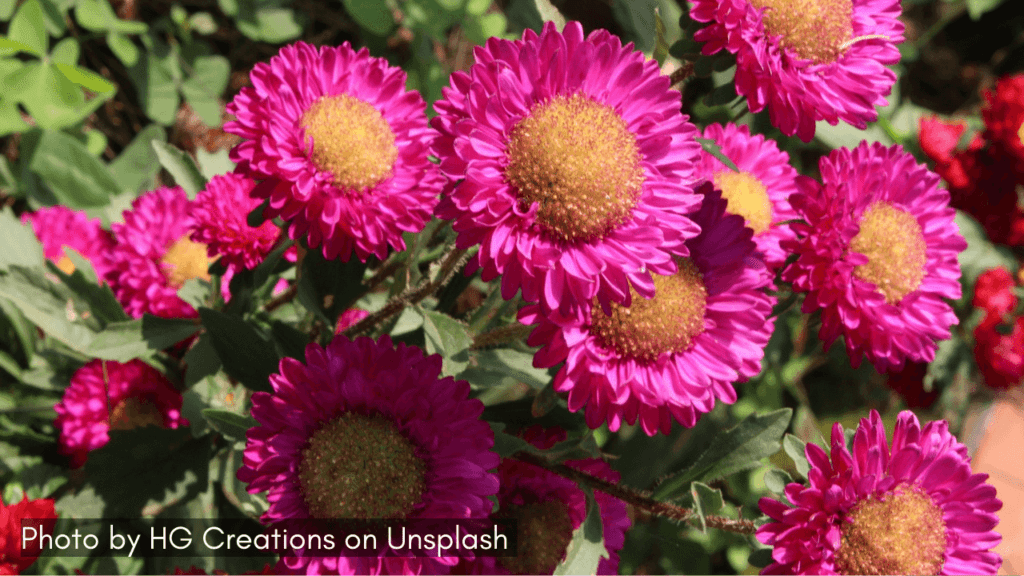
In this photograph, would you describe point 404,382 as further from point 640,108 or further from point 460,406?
point 640,108

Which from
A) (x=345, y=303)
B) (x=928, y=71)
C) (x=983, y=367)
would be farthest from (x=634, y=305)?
(x=928, y=71)

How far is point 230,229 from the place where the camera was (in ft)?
4.65

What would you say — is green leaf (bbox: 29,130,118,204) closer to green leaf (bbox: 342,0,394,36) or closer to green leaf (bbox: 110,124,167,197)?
green leaf (bbox: 110,124,167,197)

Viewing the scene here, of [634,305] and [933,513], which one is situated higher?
[634,305]

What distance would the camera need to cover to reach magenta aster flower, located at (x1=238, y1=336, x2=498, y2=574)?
3.97 ft

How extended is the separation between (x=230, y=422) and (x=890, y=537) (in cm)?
121

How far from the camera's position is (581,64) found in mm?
1126

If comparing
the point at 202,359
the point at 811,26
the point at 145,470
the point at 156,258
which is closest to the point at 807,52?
the point at 811,26

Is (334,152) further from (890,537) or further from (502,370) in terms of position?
(890,537)

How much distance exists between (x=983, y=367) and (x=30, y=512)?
9.33ft

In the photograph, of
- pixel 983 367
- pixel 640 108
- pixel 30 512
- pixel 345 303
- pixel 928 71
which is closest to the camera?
pixel 640 108

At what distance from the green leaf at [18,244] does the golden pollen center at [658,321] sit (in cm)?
162

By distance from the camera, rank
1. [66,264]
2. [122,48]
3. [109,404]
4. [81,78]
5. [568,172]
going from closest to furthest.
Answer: [568,172], [109,404], [81,78], [66,264], [122,48]

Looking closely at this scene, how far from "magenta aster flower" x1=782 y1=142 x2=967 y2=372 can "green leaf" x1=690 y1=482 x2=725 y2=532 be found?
39 centimetres
